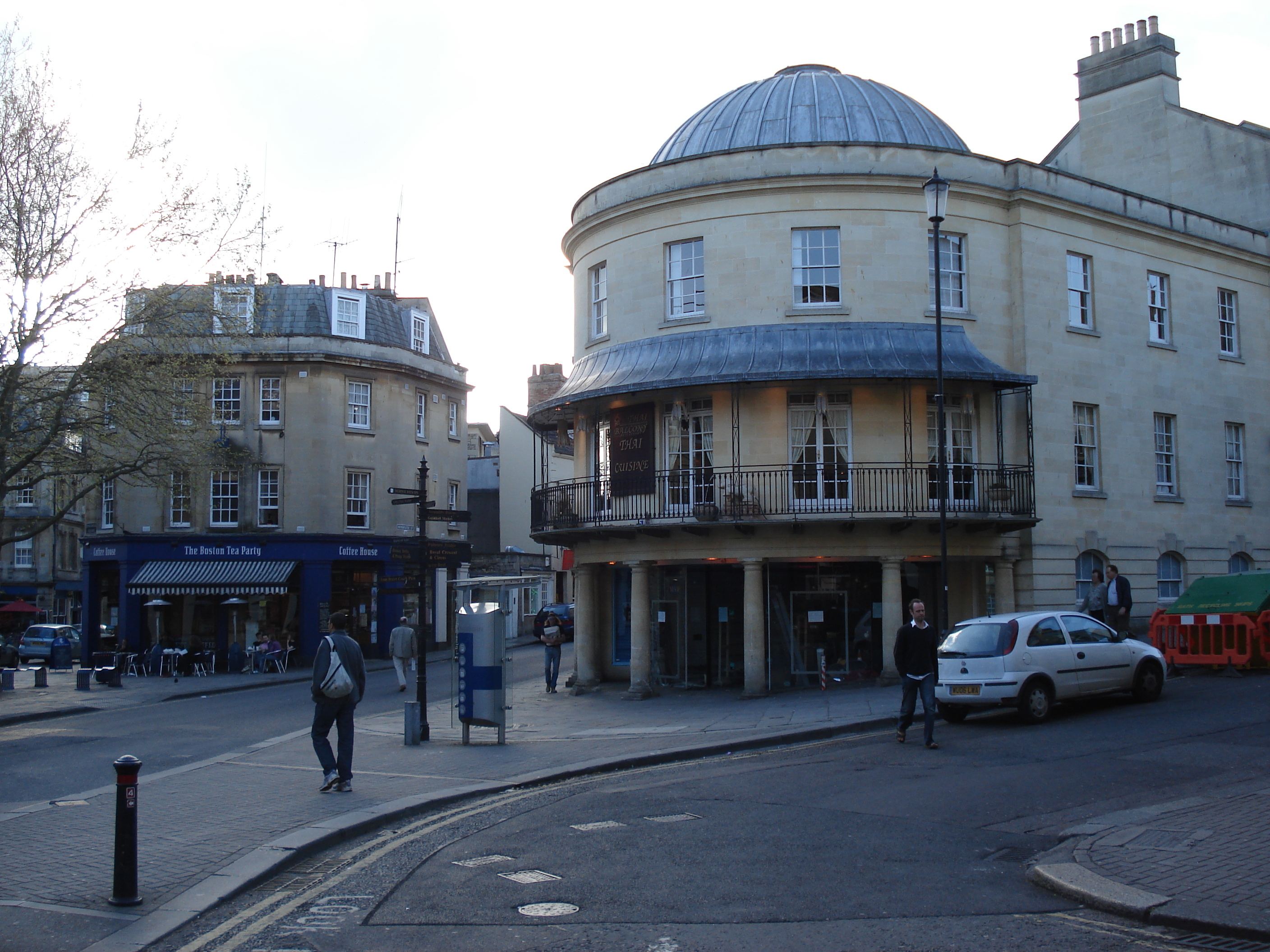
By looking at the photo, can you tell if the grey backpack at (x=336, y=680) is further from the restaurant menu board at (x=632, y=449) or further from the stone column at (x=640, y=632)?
the restaurant menu board at (x=632, y=449)

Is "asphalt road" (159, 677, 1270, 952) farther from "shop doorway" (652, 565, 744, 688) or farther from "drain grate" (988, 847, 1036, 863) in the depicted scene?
"shop doorway" (652, 565, 744, 688)

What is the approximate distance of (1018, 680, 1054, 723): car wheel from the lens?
14.7 m

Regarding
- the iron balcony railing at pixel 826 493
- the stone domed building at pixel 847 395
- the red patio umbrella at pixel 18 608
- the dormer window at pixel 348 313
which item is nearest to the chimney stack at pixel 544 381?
the dormer window at pixel 348 313

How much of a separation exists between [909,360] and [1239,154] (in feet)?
49.7

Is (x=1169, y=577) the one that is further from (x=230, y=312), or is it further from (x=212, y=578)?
(x=212, y=578)

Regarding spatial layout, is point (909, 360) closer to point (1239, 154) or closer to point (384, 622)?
point (1239, 154)

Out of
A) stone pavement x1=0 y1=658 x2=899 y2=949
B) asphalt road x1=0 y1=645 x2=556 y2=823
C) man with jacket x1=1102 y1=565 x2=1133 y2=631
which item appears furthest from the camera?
man with jacket x1=1102 y1=565 x2=1133 y2=631

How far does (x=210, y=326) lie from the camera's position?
24656mm

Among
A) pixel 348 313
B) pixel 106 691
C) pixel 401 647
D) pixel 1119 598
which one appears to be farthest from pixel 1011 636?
pixel 348 313

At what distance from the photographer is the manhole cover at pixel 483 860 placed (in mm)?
8117

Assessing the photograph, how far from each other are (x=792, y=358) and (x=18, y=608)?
38308 mm

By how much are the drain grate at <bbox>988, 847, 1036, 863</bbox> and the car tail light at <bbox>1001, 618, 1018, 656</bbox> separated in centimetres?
677

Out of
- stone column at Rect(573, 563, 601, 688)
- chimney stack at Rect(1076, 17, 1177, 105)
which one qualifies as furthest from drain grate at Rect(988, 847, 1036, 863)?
chimney stack at Rect(1076, 17, 1177, 105)

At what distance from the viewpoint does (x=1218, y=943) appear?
5941mm
